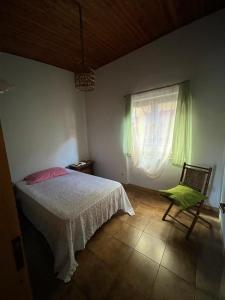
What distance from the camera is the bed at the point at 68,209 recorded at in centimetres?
148

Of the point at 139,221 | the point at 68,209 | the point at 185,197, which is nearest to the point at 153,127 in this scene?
the point at 185,197

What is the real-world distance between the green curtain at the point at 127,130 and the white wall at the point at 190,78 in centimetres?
19

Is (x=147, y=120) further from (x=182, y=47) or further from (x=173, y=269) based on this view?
(x=173, y=269)

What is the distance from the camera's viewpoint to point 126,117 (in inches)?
120

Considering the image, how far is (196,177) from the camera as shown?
2.24 m

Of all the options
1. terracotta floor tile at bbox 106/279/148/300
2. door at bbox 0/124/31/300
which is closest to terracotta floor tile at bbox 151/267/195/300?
terracotta floor tile at bbox 106/279/148/300

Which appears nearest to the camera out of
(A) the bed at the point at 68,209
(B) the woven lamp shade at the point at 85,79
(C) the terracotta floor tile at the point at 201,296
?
(C) the terracotta floor tile at the point at 201,296

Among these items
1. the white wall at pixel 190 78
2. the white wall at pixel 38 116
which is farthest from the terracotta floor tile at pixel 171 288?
the white wall at pixel 38 116

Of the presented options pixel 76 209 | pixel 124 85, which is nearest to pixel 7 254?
pixel 76 209

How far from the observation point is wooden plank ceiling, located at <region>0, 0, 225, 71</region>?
1.73 m

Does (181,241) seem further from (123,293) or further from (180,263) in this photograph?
(123,293)

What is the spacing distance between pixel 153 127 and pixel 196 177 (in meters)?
1.16

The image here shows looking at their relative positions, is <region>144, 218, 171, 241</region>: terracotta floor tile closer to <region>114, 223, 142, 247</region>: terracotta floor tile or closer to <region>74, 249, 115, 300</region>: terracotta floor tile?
<region>114, 223, 142, 247</region>: terracotta floor tile

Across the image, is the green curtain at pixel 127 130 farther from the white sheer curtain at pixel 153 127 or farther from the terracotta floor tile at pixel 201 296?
the terracotta floor tile at pixel 201 296
